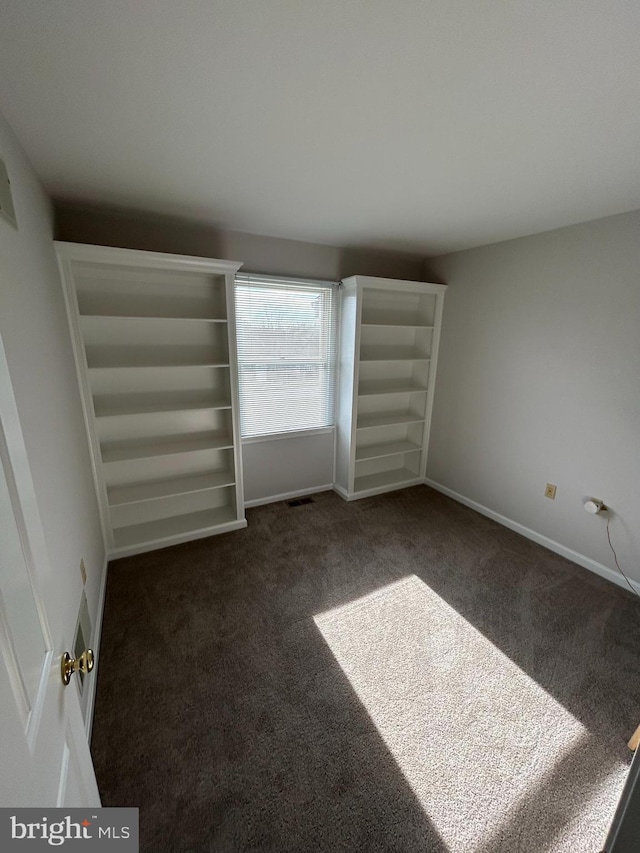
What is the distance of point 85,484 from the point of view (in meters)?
2.01

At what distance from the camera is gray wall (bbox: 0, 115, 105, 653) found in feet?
3.65

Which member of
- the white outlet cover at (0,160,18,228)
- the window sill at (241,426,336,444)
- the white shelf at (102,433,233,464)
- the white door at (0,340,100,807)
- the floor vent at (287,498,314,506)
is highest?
the white outlet cover at (0,160,18,228)

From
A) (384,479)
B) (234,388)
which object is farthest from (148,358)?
(384,479)

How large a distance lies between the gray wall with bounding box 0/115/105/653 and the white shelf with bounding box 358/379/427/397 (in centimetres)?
229

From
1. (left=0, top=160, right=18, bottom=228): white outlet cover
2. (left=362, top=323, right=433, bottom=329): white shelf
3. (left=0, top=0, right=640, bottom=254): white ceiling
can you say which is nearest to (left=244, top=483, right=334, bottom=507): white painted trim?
(left=362, top=323, right=433, bottom=329): white shelf

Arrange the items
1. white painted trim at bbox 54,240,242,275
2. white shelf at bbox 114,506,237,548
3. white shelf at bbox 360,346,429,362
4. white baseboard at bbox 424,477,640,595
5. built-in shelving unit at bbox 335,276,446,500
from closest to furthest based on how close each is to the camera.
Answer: white painted trim at bbox 54,240,242,275 < white baseboard at bbox 424,477,640,595 < white shelf at bbox 114,506,237,548 < built-in shelving unit at bbox 335,276,446,500 < white shelf at bbox 360,346,429,362

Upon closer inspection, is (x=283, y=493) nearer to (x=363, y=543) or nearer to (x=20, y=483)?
(x=363, y=543)

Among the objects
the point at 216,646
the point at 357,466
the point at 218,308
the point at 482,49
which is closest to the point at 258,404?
the point at 218,308

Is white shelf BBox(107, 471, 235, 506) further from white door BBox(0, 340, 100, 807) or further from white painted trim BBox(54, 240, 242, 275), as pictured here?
Answer: white door BBox(0, 340, 100, 807)

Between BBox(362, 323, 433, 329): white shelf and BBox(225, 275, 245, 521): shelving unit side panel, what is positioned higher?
BBox(362, 323, 433, 329): white shelf

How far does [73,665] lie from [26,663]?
0.86 feet

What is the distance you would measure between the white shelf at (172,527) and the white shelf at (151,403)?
93 centimetres

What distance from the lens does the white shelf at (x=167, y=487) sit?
2.49 metres

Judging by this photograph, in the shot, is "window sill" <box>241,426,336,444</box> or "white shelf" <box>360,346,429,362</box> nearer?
"window sill" <box>241,426,336,444</box>
